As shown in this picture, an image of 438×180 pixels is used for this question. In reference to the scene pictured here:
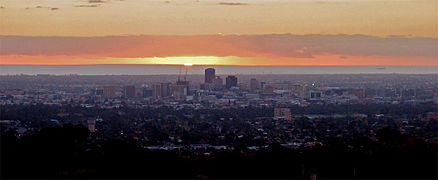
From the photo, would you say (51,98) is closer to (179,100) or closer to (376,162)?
(179,100)

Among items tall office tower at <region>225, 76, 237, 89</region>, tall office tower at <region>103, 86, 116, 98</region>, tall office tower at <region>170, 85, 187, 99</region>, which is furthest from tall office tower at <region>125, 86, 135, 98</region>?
tall office tower at <region>225, 76, 237, 89</region>

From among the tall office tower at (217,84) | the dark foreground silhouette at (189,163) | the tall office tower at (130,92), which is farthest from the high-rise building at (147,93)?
the dark foreground silhouette at (189,163)

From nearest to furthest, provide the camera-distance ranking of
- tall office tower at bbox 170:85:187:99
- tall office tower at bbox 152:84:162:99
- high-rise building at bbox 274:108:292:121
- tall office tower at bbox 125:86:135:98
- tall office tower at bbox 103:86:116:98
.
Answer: high-rise building at bbox 274:108:292:121
tall office tower at bbox 170:85:187:99
tall office tower at bbox 152:84:162:99
tall office tower at bbox 103:86:116:98
tall office tower at bbox 125:86:135:98

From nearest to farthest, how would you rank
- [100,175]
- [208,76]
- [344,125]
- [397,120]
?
1. [100,175]
2. [344,125]
3. [397,120]
4. [208,76]

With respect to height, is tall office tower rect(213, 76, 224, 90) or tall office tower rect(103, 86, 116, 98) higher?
tall office tower rect(213, 76, 224, 90)

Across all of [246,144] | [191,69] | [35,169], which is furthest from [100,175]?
[191,69]

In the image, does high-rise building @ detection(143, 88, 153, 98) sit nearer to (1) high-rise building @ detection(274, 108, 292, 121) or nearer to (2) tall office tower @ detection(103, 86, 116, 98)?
(2) tall office tower @ detection(103, 86, 116, 98)

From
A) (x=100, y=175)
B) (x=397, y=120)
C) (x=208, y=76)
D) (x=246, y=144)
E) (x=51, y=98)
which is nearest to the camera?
(x=100, y=175)

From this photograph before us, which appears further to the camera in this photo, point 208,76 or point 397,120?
point 208,76
